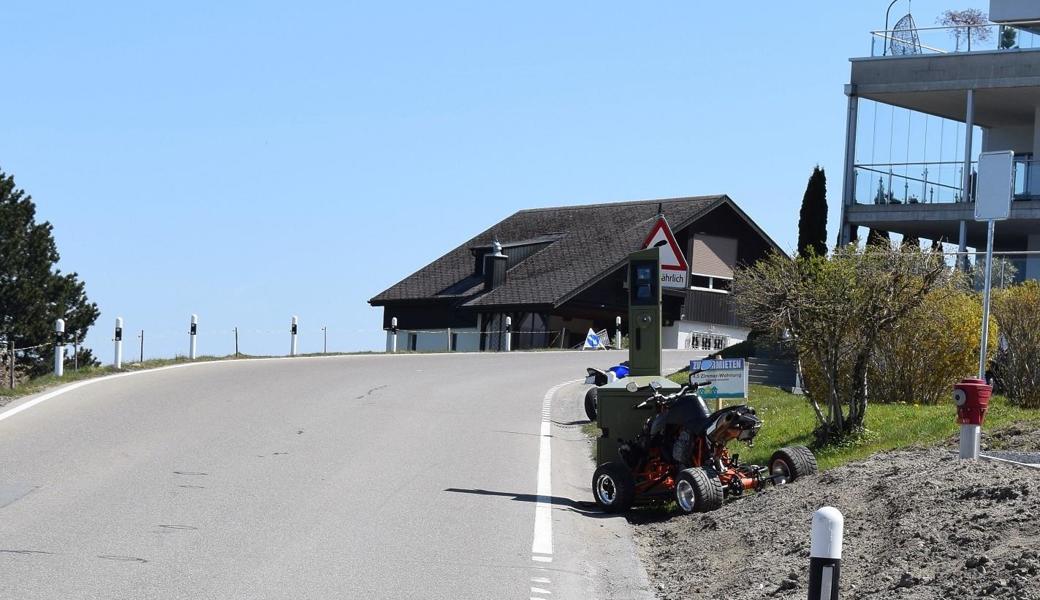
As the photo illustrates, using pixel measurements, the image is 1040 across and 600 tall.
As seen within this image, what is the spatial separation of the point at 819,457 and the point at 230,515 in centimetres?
650

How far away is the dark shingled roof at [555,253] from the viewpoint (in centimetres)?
5572

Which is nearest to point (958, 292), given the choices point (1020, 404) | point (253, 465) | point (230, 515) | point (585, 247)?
point (1020, 404)

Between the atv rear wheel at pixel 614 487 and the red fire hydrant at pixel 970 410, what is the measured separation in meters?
3.19

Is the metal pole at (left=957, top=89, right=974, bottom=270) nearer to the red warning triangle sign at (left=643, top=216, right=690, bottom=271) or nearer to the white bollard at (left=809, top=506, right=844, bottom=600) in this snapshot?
the red warning triangle sign at (left=643, top=216, right=690, bottom=271)

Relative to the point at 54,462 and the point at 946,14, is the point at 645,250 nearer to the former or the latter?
the point at 54,462

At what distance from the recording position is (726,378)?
1722cm

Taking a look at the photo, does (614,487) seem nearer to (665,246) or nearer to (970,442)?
(970,442)

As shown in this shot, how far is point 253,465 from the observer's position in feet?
48.4

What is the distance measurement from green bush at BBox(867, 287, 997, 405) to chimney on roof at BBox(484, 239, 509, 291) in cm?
3870

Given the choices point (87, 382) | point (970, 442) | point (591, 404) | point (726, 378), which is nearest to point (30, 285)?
point (87, 382)

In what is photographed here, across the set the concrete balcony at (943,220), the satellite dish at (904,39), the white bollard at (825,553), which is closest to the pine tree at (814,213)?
the concrete balcony at (943,220)

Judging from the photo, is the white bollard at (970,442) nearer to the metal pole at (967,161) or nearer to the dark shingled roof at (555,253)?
the metal pole at (967,161)

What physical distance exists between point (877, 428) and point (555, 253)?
44402 mm

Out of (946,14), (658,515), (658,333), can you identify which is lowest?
(658,515)
